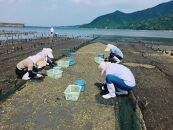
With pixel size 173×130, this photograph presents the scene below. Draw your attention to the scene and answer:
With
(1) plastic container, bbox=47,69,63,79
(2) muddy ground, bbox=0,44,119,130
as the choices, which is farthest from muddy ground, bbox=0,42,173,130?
(1) plastic container, bbox=47,69,63,79

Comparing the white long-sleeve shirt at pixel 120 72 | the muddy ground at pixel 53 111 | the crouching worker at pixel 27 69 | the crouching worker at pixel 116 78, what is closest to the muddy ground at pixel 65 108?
the muddy ground at pixel 53 111

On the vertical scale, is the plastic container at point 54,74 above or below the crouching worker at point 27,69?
below

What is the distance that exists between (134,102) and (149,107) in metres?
0.91

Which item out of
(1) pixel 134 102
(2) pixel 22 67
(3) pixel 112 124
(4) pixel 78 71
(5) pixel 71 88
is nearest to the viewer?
(3) pixel 112 124

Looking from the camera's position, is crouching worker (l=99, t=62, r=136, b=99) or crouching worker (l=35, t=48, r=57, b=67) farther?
crouching worker (l=35, t=48, r=57, b=67)

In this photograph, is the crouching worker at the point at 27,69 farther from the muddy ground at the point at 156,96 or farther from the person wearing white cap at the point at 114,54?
the person wearing white cap at the point at 114,54

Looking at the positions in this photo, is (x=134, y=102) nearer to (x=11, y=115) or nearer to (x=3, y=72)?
(x=11, y=115)

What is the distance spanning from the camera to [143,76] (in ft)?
57.4

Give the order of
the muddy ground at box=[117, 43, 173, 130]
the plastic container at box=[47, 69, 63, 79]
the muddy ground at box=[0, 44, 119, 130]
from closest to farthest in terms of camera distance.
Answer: the muddy ground at box=[0, 44, 119, 130]
the muddy ground at box=[117, 43, 173, 130]
the plastic container at box=[47, 69, 63, 79]

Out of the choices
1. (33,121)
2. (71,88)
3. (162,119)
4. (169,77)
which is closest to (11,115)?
(33,121)

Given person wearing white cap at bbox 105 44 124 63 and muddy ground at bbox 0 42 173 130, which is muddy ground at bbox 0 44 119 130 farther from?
person wearing white cap at bbox 105 44 124 63

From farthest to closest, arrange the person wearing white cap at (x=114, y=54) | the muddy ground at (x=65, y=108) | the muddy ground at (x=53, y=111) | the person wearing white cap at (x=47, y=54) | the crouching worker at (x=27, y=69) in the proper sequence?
1. the person wearing white cap at (x=114, y=54)
2. the person wearing white cap at (x=47, y=54)
3. the crouching worker at (x=27, y=69)
4. the muddy ground at (x=65, y=108)
5. the muddy ground at (x=53, y=111)

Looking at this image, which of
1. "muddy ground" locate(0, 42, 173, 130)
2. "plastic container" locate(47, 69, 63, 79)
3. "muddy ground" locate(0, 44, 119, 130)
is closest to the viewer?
"muddy ground" locate(0, 44, 119, 130)

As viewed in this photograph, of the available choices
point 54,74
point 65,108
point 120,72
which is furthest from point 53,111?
point 54,74
